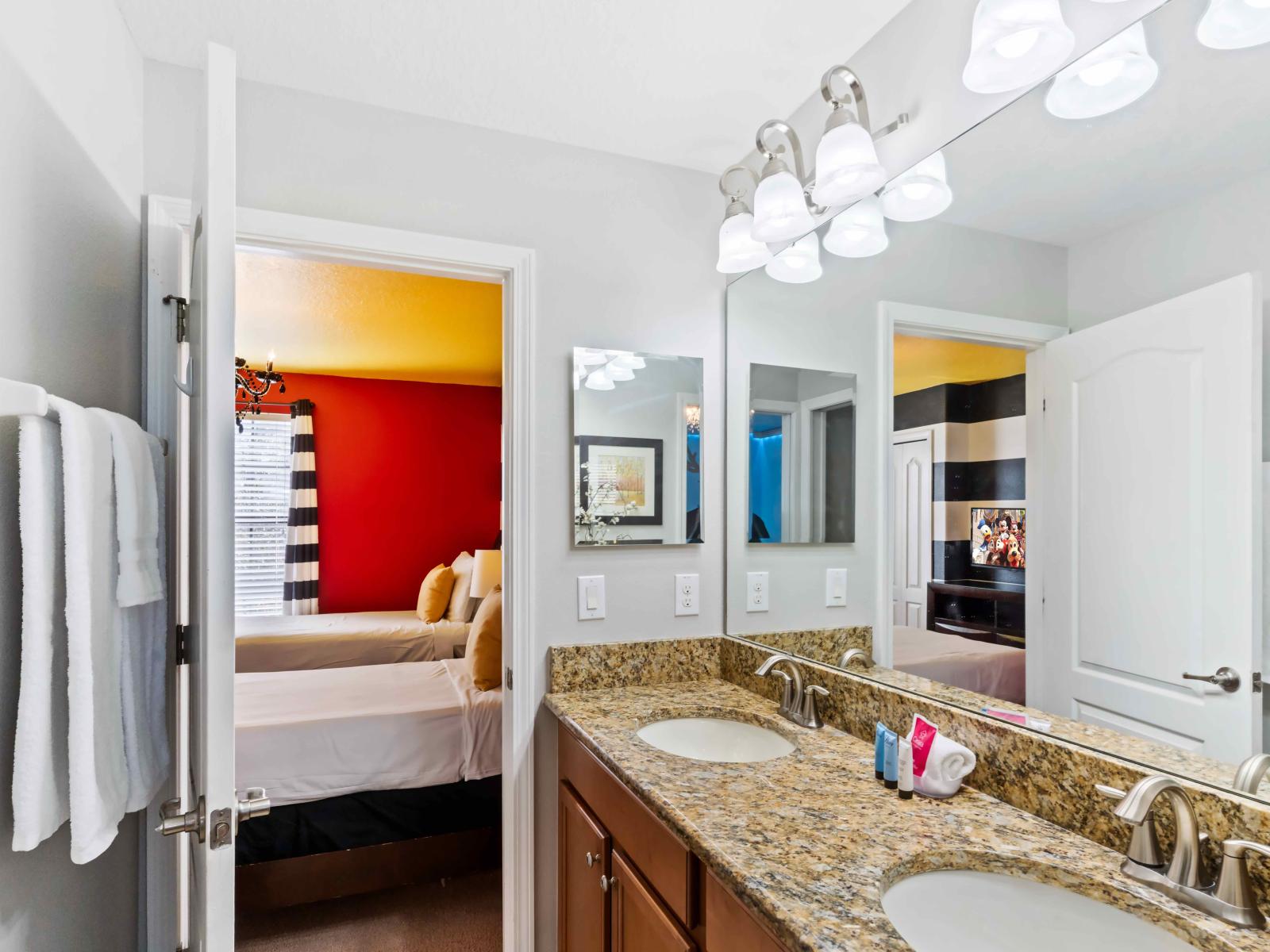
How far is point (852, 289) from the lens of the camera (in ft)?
5.41

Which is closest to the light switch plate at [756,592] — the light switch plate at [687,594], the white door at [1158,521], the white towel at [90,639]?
the light switch plate at [687,594]

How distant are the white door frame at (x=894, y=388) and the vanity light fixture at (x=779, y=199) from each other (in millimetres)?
298

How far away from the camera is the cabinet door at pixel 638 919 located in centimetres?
118

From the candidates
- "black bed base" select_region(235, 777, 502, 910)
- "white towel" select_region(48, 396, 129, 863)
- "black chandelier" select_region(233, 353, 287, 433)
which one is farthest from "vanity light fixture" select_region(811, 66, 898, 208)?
"black chandelier" select_region(233, 353, 287, 433)

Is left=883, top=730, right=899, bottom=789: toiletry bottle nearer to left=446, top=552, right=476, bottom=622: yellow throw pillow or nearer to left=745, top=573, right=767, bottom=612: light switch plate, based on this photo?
left=745, top=573, right=767, bottom=612: light switch plate

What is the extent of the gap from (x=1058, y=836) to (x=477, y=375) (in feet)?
16.5

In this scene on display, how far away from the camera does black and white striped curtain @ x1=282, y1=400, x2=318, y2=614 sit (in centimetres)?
533

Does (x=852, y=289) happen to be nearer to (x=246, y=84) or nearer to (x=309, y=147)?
(x=309, y=147)

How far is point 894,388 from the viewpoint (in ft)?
4.91

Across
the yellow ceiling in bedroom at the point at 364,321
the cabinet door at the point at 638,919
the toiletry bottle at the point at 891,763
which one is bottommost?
the cabinet door at the point at 638,919

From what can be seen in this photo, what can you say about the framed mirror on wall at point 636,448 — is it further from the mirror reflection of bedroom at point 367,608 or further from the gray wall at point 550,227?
the mirror reflection of bedroom at point 367,608

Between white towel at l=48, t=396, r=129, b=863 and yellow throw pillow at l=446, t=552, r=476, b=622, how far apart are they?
3610mm

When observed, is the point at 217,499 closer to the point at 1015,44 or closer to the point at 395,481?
the point at 1015,44

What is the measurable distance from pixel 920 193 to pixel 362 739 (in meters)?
2.47
